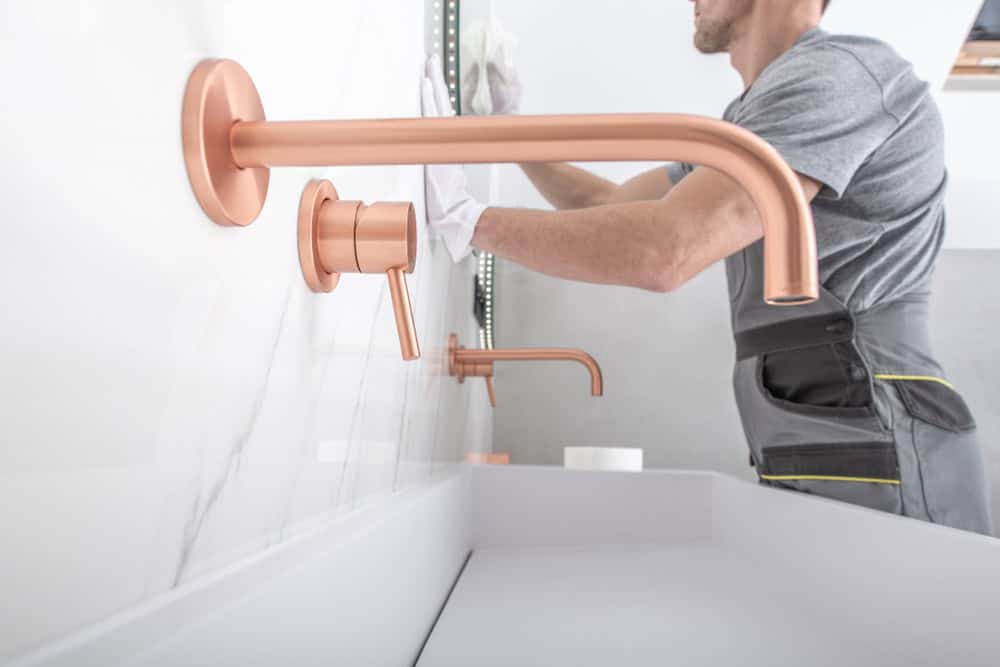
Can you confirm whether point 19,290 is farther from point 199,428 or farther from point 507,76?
point 507,76

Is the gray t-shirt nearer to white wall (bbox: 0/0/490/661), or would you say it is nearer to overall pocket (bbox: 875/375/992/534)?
overall pocket (bbox: 875/375/992/534)

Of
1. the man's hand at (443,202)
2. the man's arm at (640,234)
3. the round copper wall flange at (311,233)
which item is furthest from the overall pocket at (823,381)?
the round copper wall flange at (311,233)

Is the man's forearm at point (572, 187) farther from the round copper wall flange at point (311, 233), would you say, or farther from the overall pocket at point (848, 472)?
the round copper wall flange at point (311, 233)

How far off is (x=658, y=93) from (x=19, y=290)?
5.49ft

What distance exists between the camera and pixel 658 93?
164 centimetres

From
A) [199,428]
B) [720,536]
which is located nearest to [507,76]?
[720,536]

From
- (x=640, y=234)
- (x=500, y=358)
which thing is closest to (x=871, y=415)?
(x=640, y=234)

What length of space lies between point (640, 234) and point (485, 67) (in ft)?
1.32

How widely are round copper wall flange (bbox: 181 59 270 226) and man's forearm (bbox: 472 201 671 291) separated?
1.37ft

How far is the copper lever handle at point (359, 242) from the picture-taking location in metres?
0.29

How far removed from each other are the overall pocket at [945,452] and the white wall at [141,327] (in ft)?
2.02

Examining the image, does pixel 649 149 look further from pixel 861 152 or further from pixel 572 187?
pixel 572 187

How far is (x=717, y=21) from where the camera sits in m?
1.03

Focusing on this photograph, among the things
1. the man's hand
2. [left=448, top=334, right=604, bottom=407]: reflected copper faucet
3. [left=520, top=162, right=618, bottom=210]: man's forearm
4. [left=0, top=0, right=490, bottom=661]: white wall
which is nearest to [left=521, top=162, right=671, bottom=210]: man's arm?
[left=520, top=162, right=618, bottom=210]: man's forearm
